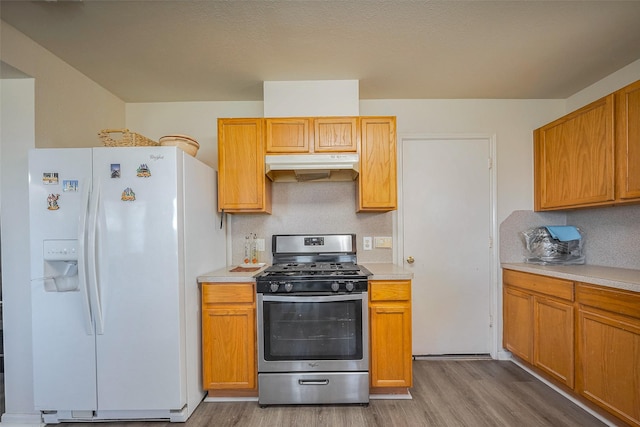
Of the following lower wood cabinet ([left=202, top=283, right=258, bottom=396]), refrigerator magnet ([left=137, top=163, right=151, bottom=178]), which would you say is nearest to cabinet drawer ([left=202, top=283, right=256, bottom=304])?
lower wood cabinet ([left=202, top=283, right=258, bottom=396])

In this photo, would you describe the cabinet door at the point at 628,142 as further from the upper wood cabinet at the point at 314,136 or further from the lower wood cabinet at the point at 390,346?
the upper wood cabinet at the point at 314,136

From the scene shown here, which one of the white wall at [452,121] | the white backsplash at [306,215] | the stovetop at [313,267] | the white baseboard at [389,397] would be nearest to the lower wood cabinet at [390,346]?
the white baseboard at [389,397]

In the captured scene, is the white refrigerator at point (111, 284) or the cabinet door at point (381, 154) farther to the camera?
the cabinet door at point (381, 154)

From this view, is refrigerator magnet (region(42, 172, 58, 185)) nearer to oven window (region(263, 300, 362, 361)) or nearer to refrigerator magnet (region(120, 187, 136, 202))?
refrigerator magnet (region(120, 187, 136, 202))

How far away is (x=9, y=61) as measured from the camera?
1.78 metres

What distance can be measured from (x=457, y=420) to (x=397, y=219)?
1609mm

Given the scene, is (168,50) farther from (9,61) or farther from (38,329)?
(38,329)

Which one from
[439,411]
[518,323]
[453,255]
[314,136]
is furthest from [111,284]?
[518,323]

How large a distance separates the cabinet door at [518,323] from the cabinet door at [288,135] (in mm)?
2294

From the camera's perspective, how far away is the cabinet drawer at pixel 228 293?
2.11 metres

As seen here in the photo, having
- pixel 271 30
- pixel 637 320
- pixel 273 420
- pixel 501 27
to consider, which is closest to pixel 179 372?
pixel 273 420

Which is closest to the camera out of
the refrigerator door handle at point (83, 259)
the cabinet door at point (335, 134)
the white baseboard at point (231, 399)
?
the refrigerator door handle at point (83, 259)

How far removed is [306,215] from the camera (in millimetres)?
2770

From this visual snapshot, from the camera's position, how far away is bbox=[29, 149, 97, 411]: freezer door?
184 centimetres
